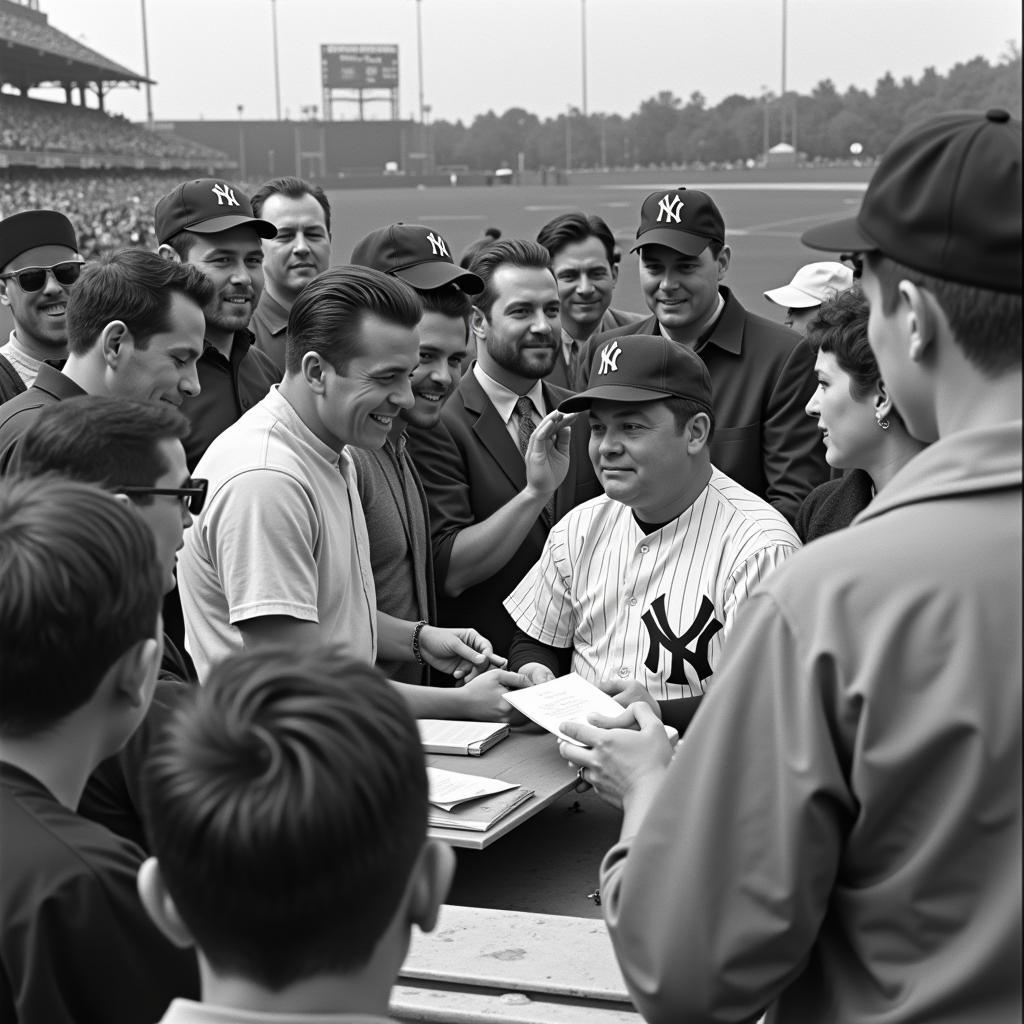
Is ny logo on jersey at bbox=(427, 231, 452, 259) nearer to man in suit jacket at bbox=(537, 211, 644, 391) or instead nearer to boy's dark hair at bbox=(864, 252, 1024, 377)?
man in suit jacket at bbox=(537, 211, 644, 391)

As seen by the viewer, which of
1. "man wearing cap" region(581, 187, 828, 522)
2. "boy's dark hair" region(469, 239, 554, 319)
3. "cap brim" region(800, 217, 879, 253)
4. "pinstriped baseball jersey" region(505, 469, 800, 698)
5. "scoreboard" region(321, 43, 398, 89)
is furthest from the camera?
"scoreboard" region(321, 43, 398, 89)

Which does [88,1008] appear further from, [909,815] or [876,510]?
[876,510]

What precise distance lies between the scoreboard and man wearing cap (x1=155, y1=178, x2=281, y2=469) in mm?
87161

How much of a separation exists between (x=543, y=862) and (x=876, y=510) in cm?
240

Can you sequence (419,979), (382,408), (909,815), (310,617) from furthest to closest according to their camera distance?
1. (382,408)
2. (310,617)
3. (419,979)
4. (909,815)

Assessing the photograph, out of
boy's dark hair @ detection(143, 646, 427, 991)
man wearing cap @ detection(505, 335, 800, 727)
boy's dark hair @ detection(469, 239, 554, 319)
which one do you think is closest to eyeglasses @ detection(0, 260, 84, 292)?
boy's dark hair @ detection(469, 239, 554, 319)

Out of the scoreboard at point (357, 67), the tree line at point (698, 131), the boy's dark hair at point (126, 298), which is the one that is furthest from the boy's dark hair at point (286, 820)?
the scoreboard at point (357, 67)

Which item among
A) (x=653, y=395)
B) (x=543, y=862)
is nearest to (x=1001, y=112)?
(x=653, y=395)

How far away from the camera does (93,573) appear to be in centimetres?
157

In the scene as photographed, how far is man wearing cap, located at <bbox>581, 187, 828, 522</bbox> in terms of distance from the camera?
456 centimetres

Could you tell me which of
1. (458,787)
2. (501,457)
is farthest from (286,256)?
(458,787)

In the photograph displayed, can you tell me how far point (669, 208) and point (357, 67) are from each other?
88684 millimetres

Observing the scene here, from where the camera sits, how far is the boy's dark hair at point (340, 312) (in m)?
3.32

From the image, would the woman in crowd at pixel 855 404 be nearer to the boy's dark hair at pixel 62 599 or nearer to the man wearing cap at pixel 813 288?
the man wearing cap at pixel 813 288
